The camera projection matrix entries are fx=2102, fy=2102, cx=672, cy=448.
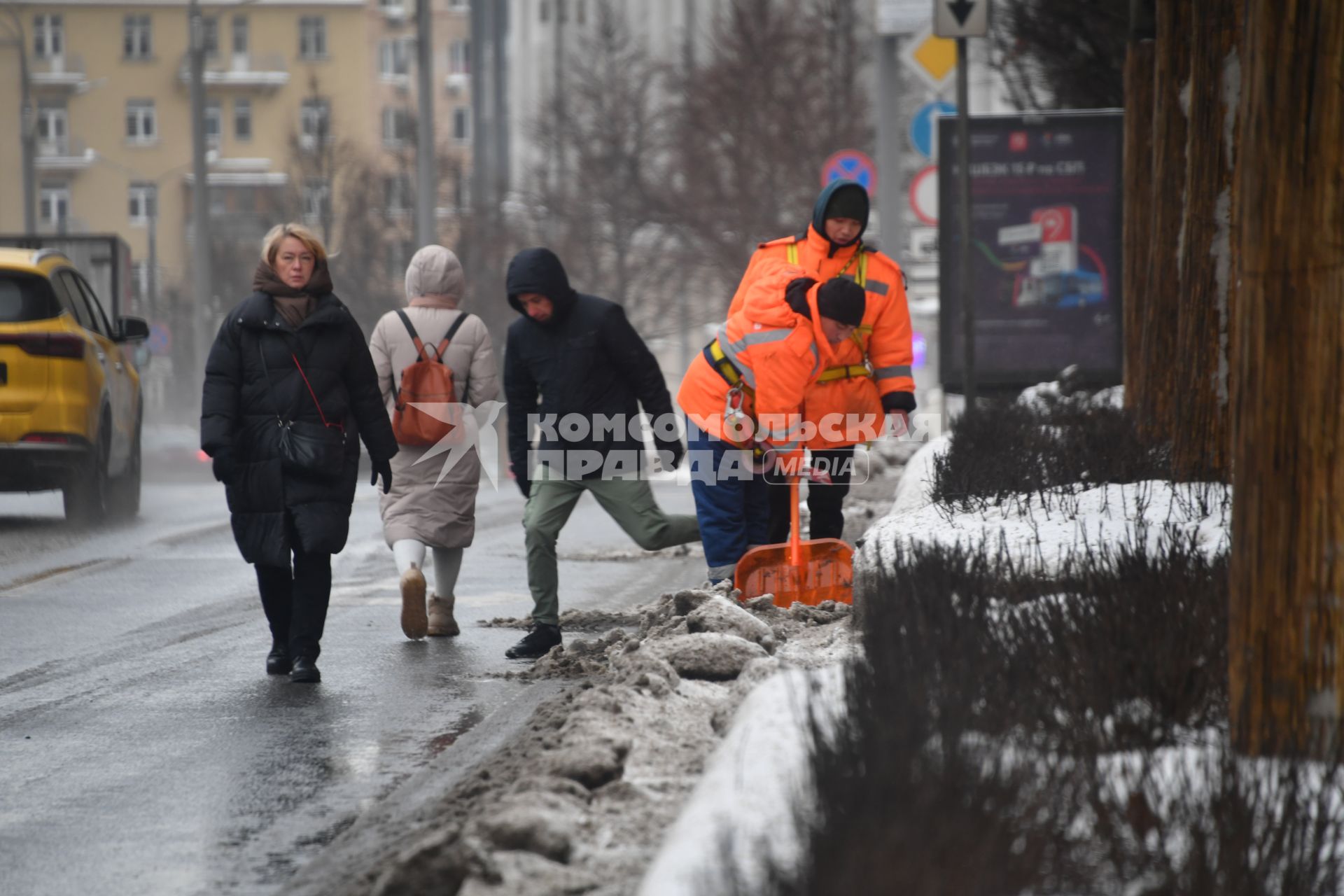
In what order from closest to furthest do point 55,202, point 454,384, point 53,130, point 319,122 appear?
point 454,384
point 319,122
point 55,202
point 53,130

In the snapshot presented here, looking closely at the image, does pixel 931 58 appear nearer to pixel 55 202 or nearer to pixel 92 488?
pixel 92 488

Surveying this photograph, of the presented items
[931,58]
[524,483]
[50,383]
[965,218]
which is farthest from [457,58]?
[524,483]

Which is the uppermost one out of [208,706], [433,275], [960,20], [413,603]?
[960,20]

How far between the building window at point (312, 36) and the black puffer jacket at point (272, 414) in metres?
85.3

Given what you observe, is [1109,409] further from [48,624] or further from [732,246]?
[732,246]

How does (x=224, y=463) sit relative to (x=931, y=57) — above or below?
below

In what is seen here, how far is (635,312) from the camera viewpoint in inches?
1697

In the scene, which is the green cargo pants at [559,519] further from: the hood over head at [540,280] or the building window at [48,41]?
the building window at [48,41]

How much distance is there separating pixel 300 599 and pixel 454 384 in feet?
4.67

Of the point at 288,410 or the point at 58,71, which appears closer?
the point at 288,410

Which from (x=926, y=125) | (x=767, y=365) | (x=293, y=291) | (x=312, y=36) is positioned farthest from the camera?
(x=312, y=36)

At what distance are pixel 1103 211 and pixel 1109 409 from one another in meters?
4.19

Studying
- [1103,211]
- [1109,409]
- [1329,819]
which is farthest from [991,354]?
[1329,819]

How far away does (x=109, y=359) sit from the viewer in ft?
50.1
